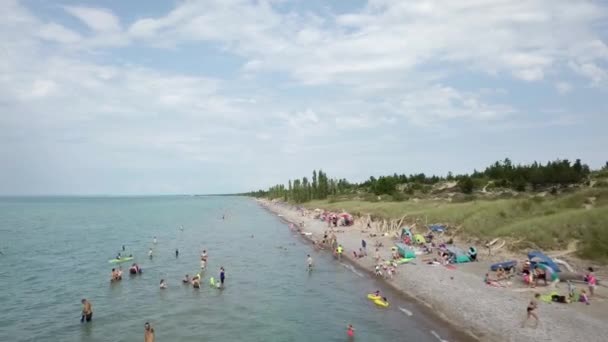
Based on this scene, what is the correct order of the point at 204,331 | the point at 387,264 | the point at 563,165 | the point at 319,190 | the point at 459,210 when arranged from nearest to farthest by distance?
the point at 204,331, the point at 387,264, the point at 459,210, the point at 563,165, the point at 319,190

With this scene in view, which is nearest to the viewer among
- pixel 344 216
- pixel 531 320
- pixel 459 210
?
pixel 531 320

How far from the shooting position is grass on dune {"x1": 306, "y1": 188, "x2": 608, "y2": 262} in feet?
129

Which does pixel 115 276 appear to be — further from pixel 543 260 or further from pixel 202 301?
pixel 543 260

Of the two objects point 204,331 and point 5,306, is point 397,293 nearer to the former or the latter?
point 204,331

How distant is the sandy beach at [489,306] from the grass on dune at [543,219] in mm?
6869

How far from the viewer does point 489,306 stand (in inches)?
1110

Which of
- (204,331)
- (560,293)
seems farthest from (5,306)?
(560,293)

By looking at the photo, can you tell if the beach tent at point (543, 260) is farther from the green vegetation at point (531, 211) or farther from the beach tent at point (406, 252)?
the beach tent at point (406, 252)

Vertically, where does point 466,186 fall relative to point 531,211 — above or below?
above

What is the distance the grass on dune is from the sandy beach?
6.87 m

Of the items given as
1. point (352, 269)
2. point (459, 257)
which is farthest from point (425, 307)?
point (352, 269)

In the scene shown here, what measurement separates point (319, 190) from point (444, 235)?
374 feet

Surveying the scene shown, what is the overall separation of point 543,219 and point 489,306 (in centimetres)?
2212

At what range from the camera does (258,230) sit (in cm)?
9050
